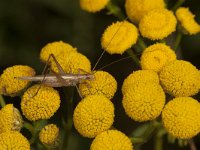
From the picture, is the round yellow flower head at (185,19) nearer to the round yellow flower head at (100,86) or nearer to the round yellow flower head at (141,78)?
the round yellow flower head at (141,78)

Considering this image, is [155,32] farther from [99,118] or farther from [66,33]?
[66,33]

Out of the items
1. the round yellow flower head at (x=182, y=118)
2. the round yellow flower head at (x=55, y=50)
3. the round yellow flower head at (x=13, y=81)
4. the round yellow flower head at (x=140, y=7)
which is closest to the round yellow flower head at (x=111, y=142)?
the round yellow flower head at (x=182, y=118)

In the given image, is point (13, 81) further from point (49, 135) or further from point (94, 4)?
point (94, 4)

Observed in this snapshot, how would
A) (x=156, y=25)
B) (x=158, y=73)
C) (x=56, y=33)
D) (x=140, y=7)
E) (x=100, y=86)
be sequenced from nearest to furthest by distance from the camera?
(x=100, y=86), (x=158, y=73), (x=156, y=25), (x=140, y=7), (x=56, y=33)

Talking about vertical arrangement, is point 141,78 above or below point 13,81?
above

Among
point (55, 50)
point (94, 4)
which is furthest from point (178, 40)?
point (55, 50)
